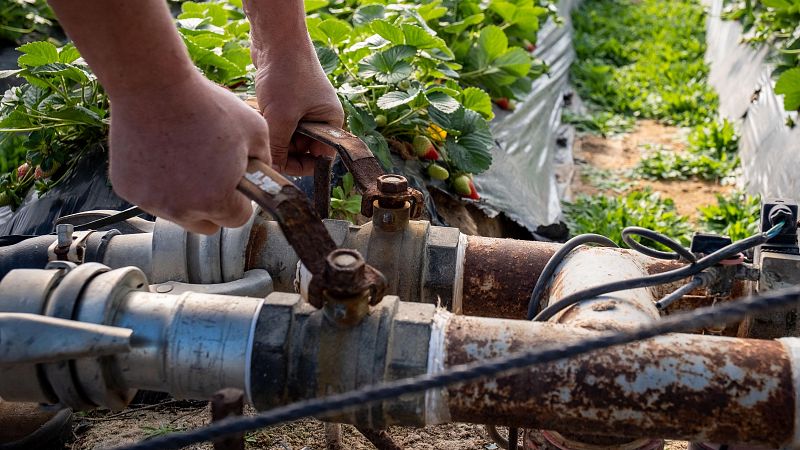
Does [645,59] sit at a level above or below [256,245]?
above

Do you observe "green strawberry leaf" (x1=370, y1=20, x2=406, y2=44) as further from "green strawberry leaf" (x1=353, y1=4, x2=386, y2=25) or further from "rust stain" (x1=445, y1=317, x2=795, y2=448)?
"rust stain" (x1=445, y1=317, x2=795, y2=448)

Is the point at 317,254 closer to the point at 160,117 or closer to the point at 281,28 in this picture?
the point at 160,117

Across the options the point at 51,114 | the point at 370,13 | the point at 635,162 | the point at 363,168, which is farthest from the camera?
the point at 635,162

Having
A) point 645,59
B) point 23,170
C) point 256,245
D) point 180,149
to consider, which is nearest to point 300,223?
point 180,149

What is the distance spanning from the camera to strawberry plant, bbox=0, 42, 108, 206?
8.77 ft

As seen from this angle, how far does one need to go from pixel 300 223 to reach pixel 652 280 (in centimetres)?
74

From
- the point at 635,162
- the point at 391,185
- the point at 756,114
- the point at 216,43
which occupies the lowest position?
the point at 635,162

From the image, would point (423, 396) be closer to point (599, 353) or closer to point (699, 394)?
point (599, 353)

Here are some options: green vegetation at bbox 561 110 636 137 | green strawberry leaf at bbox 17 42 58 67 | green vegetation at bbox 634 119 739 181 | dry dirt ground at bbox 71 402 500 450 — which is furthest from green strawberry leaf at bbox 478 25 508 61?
dry dirt ground at bbox 71 402 500 450

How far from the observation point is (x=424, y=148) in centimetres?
312

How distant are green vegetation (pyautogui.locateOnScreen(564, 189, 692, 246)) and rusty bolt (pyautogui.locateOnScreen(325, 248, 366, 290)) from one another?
2.58 m

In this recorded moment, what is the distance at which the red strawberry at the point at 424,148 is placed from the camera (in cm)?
312

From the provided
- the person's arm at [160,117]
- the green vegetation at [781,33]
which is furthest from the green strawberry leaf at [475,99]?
the person's arm at [160,117]

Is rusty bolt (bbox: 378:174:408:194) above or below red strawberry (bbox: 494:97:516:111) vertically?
above
